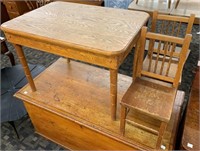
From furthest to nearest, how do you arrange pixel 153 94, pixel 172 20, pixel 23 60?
pixel 23 60 < pixel 172 20 < pixel 153 94

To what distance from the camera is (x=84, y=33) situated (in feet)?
3.57

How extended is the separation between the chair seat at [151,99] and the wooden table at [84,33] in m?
0.12

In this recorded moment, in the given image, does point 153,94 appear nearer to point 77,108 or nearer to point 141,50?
point 141,50

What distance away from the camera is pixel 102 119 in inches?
51.6

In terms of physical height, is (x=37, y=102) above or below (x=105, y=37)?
below

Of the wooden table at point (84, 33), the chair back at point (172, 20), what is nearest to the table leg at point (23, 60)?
the wooden table at point (84, 33)

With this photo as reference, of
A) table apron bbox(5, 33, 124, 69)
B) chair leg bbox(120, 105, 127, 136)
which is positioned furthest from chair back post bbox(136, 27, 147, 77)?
chair leg bbox(120, 105, 127, 136)

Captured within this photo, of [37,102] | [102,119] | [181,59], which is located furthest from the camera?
[37,102]

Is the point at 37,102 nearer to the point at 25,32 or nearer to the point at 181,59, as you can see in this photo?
the point at 25,32

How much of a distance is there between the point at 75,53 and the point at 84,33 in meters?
0.13

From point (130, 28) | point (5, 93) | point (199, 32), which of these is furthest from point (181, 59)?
point (199, 32)

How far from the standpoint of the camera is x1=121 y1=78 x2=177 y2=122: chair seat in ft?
3.22

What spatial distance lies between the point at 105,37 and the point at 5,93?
48.2 inches

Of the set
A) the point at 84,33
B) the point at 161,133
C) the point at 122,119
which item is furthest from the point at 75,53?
the point at 161,133
